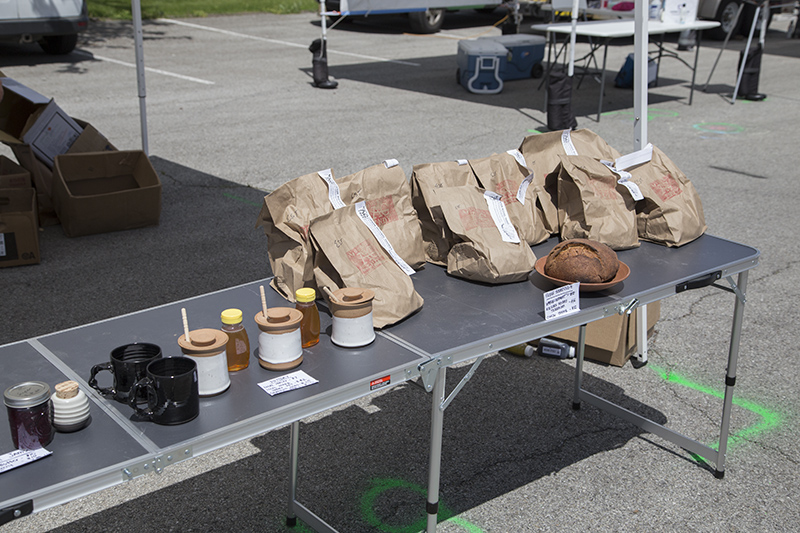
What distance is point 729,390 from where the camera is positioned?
309 cm

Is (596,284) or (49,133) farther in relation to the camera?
(49,133)

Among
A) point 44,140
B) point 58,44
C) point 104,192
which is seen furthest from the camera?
point 58,44

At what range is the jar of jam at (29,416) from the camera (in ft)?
5.26

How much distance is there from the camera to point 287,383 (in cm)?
194

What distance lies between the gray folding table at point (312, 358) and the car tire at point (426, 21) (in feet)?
44.6

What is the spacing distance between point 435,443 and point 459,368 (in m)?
1.61

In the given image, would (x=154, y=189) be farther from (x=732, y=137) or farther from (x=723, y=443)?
(x=732, y=137)

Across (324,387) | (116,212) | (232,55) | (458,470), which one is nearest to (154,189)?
(116,212)

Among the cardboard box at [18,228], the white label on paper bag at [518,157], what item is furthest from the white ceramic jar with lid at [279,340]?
the cardboard box at [18,228]

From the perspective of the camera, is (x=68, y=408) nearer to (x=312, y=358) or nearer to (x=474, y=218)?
(x=312, y=358)

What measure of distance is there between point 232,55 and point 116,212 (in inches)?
305

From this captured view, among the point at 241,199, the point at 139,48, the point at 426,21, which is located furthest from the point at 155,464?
the point at 426,21

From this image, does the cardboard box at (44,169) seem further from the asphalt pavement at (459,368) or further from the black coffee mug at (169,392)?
the black coffee mug at (169,392)

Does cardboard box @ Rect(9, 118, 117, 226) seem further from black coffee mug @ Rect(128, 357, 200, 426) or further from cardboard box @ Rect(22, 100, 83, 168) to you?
black coffee mug @ Rect(128, 357, 200, 426)
